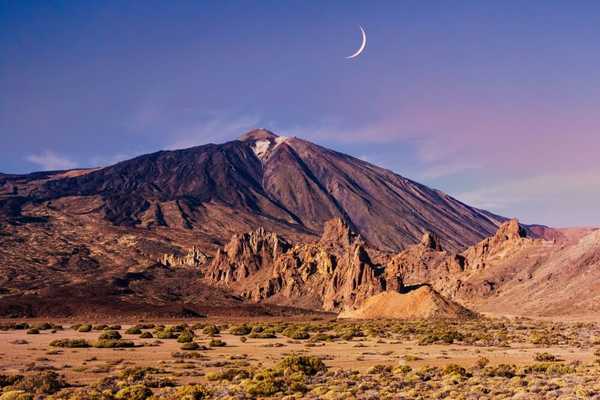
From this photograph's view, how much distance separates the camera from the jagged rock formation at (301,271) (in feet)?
409

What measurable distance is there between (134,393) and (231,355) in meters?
16.0

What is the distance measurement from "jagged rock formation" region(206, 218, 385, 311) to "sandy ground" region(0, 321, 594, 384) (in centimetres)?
7361

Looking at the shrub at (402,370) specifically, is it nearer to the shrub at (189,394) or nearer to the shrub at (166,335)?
the shrub at (189,394)

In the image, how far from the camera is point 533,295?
309 ft

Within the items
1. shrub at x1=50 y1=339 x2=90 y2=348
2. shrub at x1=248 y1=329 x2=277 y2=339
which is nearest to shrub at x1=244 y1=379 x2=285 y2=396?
shrub at x1=50 y1=339 x2=90 y2=348

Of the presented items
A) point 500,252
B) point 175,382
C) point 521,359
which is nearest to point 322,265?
point 500,252

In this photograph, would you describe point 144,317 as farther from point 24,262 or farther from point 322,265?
point 24,262

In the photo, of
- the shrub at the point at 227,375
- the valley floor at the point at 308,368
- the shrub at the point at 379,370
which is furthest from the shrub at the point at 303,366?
the shrub at the point at 379,370

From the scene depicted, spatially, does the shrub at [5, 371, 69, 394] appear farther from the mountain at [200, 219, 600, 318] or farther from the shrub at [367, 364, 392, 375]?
the mountain at [200, 219, 600, 318]

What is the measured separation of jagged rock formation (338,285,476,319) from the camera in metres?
83.9

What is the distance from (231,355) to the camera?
3684 cm

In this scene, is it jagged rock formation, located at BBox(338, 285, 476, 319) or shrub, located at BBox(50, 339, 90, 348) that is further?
jagged rock formation, located at BBox(338, 285, 476, 319)

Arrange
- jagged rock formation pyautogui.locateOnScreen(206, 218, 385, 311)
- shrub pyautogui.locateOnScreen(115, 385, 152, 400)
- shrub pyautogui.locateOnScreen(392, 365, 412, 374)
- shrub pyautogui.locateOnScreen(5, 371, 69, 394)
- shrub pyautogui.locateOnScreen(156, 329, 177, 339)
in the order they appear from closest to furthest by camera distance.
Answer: shrub pyautogui.locateOnScreen(115, 385, 152, 400)
shrub pyautogui.locateOnScreen(5, 371, 69, 394)
shrub pyautogui.locateOnScreen(392, 365, 412, 374)
shrub pyautogui.locateOnScreen(156, 329, 177, 339)
jagged rock formation pyautogui.locateOnScreen(206, 218, 385, 311)

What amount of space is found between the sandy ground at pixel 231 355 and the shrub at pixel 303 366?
2.11 meters
